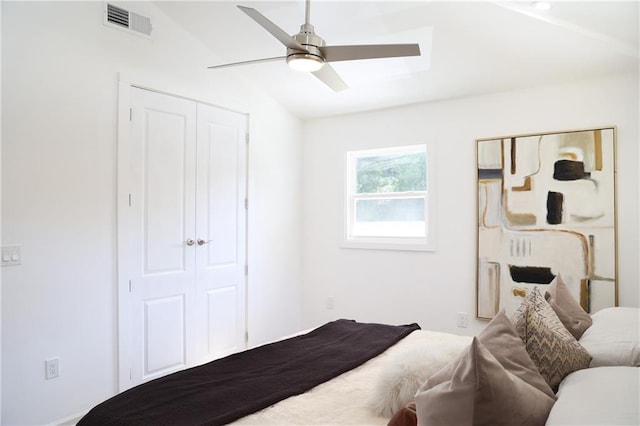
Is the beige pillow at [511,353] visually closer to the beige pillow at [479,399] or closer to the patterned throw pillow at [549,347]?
the patterned throw pillow at [549,347]

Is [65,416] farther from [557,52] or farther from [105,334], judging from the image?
[557,52]

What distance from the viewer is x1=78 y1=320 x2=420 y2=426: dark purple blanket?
154cm

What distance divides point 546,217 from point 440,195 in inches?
34.9

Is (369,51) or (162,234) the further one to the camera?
(162,234)

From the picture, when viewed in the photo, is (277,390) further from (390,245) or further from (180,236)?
(390,245)

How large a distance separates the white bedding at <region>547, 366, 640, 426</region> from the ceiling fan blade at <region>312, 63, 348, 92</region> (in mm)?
1838

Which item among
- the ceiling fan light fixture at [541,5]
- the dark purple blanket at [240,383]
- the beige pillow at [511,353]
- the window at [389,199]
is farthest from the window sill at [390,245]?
the beige pillow at [511,353]

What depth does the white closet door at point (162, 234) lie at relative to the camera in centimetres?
316

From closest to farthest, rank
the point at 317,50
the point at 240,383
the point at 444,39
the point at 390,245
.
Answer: the point at 240,383, the point at 317,50, the point at 444,39, the point at 390,245

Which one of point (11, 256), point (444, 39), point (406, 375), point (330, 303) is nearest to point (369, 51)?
point (444, 39)

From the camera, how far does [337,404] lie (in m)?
1.64

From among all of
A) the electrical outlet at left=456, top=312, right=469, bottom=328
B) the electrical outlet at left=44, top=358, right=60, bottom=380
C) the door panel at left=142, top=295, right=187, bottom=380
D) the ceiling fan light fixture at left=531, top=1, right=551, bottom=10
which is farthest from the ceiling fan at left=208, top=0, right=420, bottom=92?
the electrical outlet at left=456, top=312, right=469, bottom=328

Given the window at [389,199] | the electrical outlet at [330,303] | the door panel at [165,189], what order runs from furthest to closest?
1. the electrical outlet at [330,303]
2. the window at [389,199]
3. the door panel at [165,189]

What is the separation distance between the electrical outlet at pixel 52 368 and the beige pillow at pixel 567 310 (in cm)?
286
